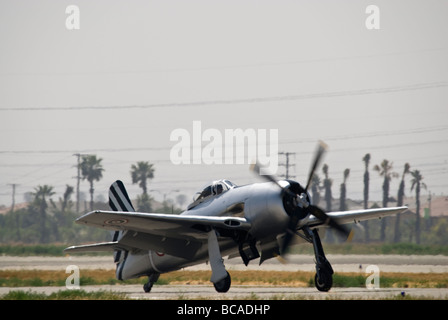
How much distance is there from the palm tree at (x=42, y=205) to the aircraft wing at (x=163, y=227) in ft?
292

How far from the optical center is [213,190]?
24.9 metres

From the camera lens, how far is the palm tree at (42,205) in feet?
367

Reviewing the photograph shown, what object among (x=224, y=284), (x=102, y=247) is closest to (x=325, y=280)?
(x=224, y=284)

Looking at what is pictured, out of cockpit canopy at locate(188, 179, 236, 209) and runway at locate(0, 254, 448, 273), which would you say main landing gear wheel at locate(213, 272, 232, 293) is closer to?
cockpit canopy at locate(188, 179, 236, 209)

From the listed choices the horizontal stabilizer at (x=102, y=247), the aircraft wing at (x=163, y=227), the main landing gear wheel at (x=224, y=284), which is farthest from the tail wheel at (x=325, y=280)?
the horizontal stabilizer at (x=102, y=247)

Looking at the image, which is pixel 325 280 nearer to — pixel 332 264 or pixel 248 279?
pixel 248 279

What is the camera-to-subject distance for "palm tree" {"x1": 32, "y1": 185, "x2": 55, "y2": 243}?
367ft

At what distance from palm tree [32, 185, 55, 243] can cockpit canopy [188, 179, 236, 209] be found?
89.0 metres

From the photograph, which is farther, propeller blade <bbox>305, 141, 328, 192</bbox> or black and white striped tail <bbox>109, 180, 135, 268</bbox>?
black and white striped tail <bbox>109, 180, 135, 268</bbox>

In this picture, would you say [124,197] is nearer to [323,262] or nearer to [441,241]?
[323,262]

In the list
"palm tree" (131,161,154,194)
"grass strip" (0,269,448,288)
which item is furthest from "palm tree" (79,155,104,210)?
"grass strip" (0,269,448,288)

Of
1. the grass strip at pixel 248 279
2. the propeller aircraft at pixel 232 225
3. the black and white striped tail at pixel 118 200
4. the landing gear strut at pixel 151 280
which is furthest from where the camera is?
the grass strip at pixel 248 279

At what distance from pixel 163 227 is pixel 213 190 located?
244cm

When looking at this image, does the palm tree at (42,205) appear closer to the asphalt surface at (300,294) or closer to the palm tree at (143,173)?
the palm tree at (143,173)
